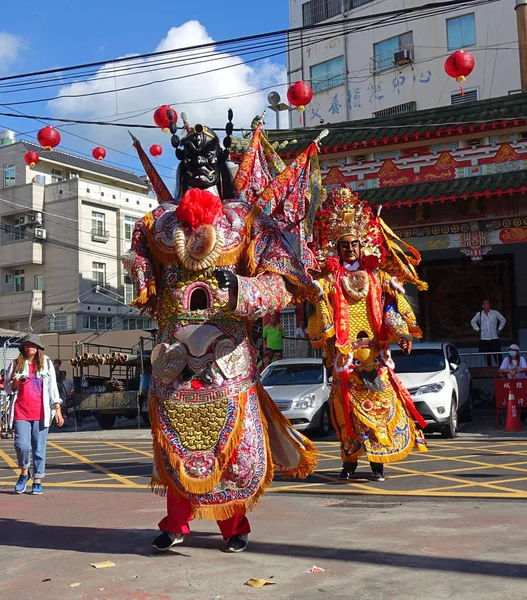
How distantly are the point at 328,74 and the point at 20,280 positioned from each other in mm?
19935

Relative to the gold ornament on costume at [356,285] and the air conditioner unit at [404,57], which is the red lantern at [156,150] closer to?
the gold ornament on costume at [356,285]

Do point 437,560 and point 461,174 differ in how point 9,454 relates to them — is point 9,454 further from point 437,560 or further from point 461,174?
Answer: point 461,174

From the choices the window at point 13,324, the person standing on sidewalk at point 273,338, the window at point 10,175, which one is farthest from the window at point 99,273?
the person standing on sidewalk at point 273,338

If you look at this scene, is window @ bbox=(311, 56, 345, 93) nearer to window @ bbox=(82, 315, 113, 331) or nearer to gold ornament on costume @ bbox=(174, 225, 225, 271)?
window @ bbox=(82, 315, 113, 331)

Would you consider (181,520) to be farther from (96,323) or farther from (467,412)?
(96,323)

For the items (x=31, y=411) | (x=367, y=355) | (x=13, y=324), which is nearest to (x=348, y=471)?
(x=367, y=355)

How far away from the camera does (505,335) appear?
19641 mm

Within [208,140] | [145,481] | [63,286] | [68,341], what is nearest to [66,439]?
[145,481]

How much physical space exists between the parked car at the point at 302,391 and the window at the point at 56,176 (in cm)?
3255

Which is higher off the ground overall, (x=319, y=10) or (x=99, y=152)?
(x=319, y=10)

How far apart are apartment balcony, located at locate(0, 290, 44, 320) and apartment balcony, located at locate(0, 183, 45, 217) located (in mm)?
4365

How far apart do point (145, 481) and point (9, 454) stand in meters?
5.20

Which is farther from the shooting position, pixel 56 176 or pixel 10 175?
pixel 56 176

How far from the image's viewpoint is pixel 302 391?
1402 cm
